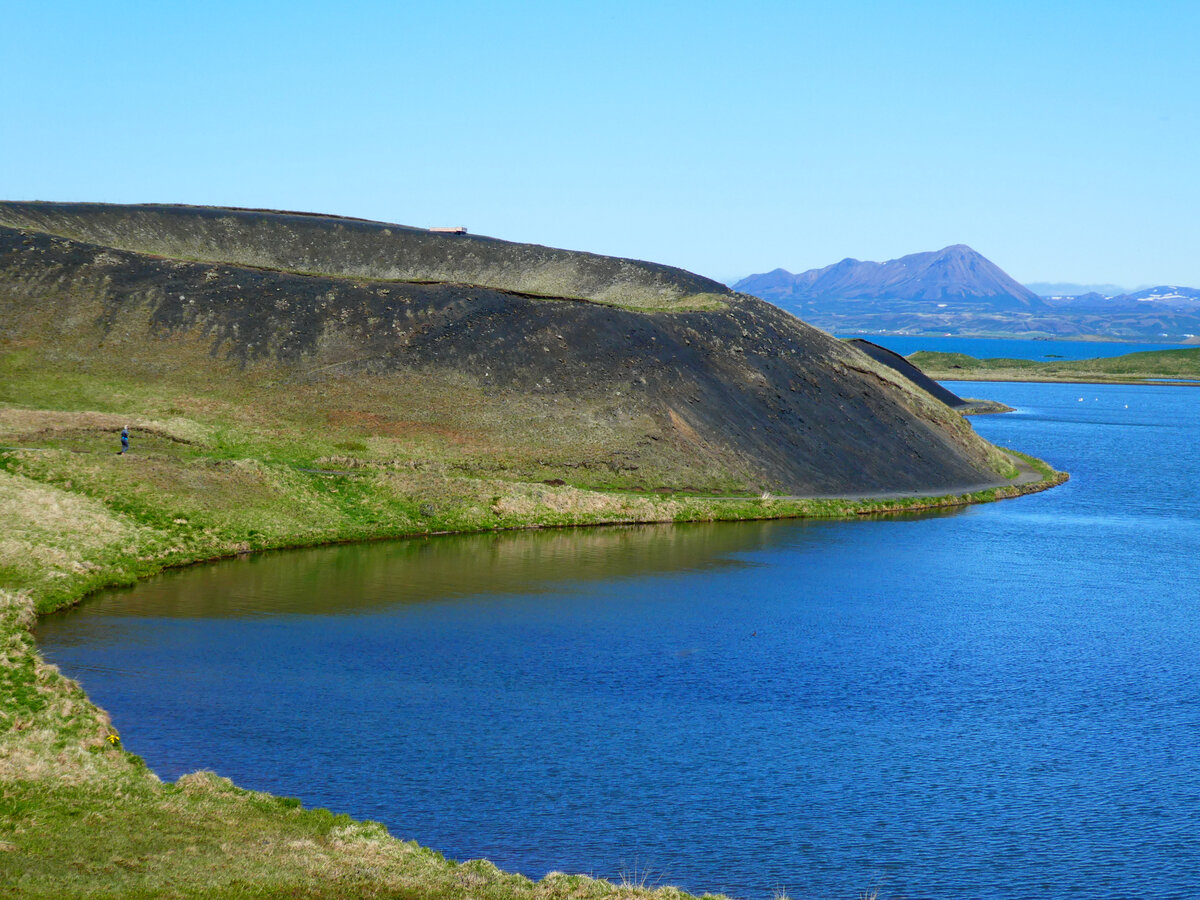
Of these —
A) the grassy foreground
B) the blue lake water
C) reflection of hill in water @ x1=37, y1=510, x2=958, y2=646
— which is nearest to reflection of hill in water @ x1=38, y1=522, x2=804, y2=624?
reflection of hill in water @ x1=37, y1=510, x2=958, y2=646

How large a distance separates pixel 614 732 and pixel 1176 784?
13775 millimetres

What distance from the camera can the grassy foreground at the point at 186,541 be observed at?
21.1 meters

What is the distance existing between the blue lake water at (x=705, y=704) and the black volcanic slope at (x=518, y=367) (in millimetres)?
20642

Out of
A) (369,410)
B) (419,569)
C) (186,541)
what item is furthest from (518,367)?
(186,541)

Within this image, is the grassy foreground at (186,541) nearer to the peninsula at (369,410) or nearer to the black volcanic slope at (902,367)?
the peninsula at (369,410)

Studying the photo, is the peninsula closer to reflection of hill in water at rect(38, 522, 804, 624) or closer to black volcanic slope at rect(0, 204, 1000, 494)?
black volcanic slope at rect(0, 204, 1000, 494)

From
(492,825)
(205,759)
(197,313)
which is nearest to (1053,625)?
(492,825)

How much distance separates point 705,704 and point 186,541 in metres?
30.0

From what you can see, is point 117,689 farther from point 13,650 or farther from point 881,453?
point 881,453

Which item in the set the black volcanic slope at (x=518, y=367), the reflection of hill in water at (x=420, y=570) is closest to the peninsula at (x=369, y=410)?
the black volcanic slope at (x=518, y=367)

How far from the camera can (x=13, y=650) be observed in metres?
32.2

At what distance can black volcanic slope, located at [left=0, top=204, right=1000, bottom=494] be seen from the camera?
80500 mm

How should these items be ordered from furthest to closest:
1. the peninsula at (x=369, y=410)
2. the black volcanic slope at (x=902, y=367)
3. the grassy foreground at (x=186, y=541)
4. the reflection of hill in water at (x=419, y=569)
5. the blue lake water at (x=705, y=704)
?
1. the black volcanic slope at (x=902, y=367)
2. the peninsula at (x=369, y=410)
3. the reflection of hill in water at (x=419, y=569)
4. the blue lake water at (x=705, y=704)
5. the grassy foreground at (x=186, y=541)

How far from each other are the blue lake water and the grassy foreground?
5.59ft
